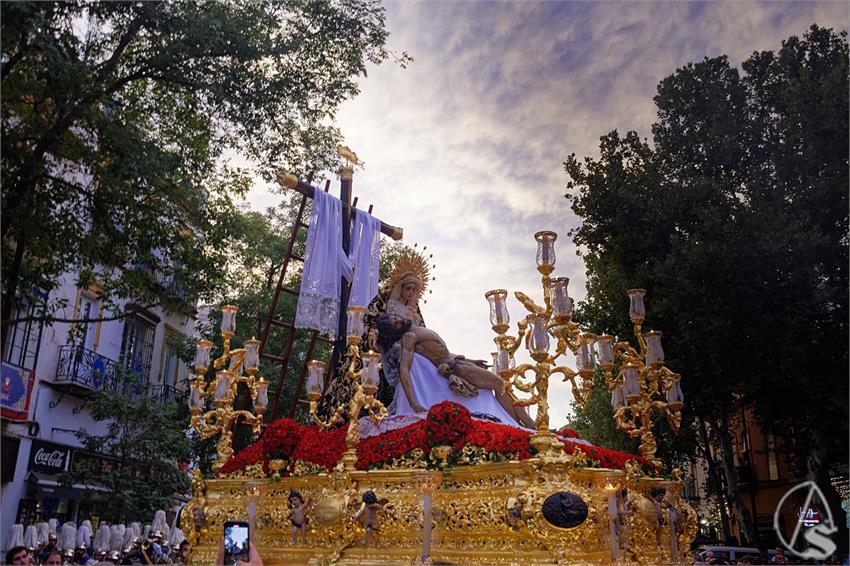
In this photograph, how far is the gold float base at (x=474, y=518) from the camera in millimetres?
7121

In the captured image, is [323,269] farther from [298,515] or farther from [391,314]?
[298,515]

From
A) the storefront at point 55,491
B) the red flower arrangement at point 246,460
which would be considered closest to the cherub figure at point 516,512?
the red flower arrangement at point 246,460

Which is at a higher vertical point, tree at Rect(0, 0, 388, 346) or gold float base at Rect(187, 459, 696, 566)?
tree at Rect(0, 0, 388, 346)

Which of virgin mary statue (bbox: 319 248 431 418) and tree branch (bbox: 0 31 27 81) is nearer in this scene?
tree branch (bbox: 0 31 27 81)

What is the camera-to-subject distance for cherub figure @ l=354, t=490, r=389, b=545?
8.02 meters

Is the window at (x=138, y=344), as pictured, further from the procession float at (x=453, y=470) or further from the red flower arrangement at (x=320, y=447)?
the red flower arrangement at (x=320, y=447)

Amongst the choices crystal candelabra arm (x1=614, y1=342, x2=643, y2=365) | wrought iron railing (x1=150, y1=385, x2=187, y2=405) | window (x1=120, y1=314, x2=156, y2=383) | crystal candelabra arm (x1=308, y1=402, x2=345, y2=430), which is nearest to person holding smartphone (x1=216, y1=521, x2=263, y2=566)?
crystal candelabra arm (x1=308, y1=402, x2=345, y2=430)

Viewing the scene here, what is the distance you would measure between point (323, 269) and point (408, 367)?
2.76 metres

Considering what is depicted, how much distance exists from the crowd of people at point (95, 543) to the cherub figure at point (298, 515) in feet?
18.2

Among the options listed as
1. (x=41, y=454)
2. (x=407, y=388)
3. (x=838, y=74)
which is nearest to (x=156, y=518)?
(x=41, y=454)

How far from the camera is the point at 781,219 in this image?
14266 mm

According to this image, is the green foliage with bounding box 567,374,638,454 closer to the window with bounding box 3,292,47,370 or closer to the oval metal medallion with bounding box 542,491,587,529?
the window with bounding box 3,292,47,370

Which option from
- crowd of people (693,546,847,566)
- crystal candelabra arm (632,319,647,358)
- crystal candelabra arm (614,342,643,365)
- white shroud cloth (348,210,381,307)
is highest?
white shroud cloth (348,210,381,307)

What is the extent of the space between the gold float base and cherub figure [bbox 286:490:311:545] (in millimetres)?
70
